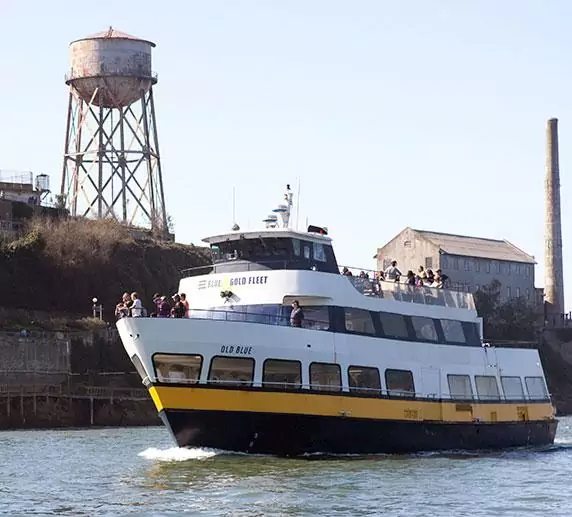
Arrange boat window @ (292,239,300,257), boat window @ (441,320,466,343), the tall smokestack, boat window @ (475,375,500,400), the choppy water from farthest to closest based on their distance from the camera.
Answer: the tall smokestack
boat window @ (475,375,500,400)
boat window @ (441,320,466,343)
boat window @ (292,239,300,257)
the choppy water

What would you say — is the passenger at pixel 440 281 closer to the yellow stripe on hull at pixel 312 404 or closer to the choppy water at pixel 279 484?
the yellow stripe on hull at pixel 312 404

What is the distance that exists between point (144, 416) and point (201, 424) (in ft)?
94.0

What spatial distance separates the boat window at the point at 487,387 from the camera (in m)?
40.0

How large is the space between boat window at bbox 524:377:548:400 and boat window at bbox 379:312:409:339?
645 cm

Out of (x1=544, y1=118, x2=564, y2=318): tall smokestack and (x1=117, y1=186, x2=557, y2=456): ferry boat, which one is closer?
(x1=117, y1=186, x2=557, y2=456): ferry boat

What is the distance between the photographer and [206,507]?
87.2 ft

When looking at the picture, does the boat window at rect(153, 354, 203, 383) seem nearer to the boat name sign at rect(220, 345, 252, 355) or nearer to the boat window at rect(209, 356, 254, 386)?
the boat window at rect(209, 356, 254, 386)

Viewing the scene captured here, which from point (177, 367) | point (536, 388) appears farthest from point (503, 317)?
point (177, 367)

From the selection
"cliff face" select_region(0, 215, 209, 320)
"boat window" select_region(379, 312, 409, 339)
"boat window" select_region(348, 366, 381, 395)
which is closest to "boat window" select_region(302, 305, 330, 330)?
"boat window" select_region(348, 366, 381, 395)

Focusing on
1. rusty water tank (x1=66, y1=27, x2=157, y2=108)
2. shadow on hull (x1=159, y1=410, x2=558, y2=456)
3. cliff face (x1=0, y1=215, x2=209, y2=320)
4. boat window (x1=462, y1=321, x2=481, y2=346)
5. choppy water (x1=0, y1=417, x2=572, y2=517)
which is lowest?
choppy water (x1=0, y1=417, x2=572, y2=517)

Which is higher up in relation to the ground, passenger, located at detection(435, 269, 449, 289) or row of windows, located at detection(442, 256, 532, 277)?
row of windows, located at detection(442, 256, 532, 277)

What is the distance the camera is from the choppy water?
2680 cm

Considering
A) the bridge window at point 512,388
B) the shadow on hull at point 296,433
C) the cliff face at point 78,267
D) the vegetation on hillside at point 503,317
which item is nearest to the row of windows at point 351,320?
the shadow on hull at point 296,433

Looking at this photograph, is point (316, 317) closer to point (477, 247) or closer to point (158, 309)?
point (158, 309)
